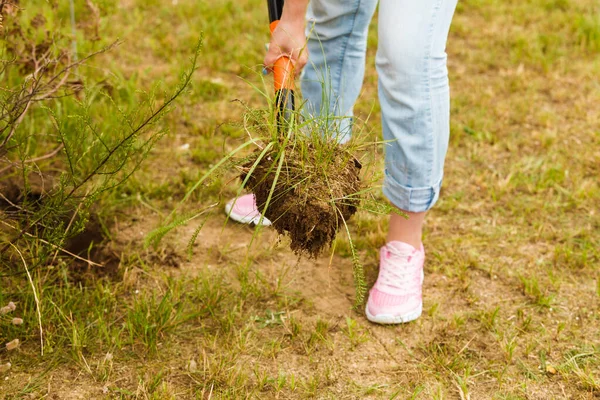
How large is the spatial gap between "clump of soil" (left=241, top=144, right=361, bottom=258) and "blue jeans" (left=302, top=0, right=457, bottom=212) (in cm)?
14

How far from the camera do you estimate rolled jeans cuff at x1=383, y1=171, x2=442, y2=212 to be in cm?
207

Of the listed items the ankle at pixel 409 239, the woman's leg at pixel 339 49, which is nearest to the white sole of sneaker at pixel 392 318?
the ankle at pixel 409 239

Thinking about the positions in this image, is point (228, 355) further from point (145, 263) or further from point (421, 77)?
point (421, 77)

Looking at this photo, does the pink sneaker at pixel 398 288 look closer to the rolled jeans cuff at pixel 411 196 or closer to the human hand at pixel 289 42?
the rolled jeans cuff at pixel 411 196

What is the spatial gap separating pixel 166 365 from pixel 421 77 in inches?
42.7

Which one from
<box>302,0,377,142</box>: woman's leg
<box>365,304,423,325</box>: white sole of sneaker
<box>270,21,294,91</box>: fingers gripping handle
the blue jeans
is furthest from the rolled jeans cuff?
<box>270,21,294,91</box>: fingers gripping handle

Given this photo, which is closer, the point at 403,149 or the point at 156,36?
the point at 403,149

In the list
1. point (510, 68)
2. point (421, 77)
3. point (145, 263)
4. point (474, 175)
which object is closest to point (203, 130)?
point (145, 263)

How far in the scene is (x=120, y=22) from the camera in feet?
13.1

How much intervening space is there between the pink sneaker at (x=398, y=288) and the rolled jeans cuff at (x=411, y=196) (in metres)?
0.18

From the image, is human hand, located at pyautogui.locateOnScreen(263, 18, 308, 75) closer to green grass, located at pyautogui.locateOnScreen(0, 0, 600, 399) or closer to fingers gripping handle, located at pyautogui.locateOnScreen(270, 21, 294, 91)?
fingers gripping handle, located at pyautogui.locateOnScreen(270, 21, 294, 91)

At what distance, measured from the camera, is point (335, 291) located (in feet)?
7.63

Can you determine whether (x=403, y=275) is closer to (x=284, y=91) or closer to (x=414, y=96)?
(x=414, y=96)

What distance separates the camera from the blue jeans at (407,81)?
187 cm
